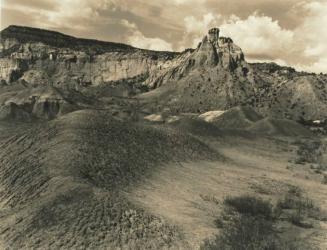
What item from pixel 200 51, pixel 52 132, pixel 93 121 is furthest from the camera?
pixel 200 51

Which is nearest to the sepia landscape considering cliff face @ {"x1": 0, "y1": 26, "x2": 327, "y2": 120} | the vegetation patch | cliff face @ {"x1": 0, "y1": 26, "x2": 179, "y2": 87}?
the vegetation patch

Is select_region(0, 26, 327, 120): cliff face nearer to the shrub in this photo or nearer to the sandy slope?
the sandy slope

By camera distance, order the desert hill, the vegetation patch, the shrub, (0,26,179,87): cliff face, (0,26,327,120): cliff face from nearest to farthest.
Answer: the vegetation patch < the desert hill < the shrub < (0,26,327,120): cliff face < (0,26,179,87): cliff face

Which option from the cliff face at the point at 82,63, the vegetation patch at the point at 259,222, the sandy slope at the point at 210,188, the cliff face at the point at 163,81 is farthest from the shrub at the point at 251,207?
the cliff face at the point at 82,63

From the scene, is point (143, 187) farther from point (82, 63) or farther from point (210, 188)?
point (82, 63)

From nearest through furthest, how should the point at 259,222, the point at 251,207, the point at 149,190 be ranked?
1. the point at 259,222
2. the point at 251,207
3. the point at 149,190

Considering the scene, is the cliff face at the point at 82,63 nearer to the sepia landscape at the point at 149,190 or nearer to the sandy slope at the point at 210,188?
the sepia landscape at the point at 149,190

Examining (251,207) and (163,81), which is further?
(163,81)

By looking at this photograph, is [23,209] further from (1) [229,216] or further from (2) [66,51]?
(2) [66,51]

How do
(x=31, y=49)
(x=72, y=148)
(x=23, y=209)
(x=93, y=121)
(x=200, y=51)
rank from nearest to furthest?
(x=23, y=209) → (x=72, y=148) → (x=93, y=121) → (x=200, y=51) → (x=31, y=49)

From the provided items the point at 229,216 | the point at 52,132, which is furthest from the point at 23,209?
the point at 52,132

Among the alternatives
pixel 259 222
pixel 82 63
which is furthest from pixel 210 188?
pixel 82 63
